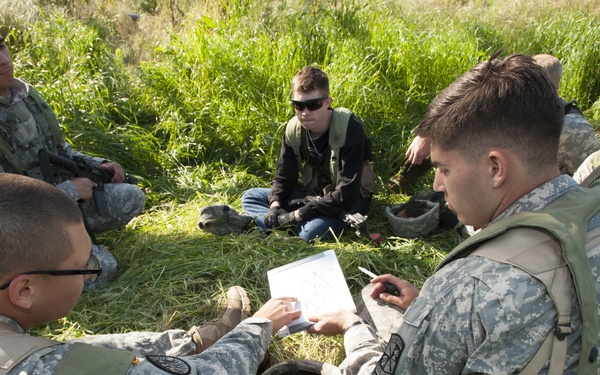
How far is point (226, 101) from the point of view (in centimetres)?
505

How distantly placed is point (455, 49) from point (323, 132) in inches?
104

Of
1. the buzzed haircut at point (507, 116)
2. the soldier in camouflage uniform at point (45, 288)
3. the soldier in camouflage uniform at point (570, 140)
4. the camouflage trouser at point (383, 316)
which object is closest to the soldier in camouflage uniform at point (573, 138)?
the soldier in camouflage uniform at point (570, 140)

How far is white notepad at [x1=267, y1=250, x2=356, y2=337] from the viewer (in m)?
2.35

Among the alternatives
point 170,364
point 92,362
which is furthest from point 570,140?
point 92,362

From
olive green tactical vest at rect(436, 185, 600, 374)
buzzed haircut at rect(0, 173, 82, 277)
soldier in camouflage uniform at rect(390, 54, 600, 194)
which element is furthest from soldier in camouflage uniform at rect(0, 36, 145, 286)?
olive green tactical vest at rect(436, 185, 600, 374)

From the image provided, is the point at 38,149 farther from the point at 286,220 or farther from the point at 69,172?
the point at 286,220

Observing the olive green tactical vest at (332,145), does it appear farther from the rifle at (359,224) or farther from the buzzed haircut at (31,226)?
the buzzed haircut at (31,226)

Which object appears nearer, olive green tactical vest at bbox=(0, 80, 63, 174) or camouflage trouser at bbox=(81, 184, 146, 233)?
olive green tactical vest at bbox=(0, 80, 63, 174)

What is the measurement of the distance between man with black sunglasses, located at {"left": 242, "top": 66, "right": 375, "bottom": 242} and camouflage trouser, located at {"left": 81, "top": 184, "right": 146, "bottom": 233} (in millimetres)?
914

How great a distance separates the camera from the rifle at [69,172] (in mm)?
3518

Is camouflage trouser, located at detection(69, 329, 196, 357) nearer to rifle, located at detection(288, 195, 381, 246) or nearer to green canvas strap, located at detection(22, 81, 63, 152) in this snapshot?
rifle, located at detection(288, 195, 381, 246)

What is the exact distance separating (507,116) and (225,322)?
5.94 feet

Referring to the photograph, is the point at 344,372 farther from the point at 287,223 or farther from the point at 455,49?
the point at 455,49

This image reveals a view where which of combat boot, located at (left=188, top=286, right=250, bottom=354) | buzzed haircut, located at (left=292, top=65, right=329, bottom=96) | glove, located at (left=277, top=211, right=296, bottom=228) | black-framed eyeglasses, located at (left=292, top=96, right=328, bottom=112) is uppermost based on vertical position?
buzzed haircut, located at (left=292, top=65, right=329, bottom=96)
